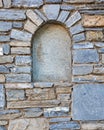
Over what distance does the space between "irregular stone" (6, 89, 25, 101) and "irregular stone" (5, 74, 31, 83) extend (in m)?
0.10

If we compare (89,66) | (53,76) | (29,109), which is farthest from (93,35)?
(29,109)

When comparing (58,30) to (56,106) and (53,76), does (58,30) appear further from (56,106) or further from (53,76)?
(56,106)

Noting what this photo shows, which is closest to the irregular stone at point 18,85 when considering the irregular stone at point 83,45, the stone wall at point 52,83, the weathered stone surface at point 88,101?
the stone wall at point 52,83

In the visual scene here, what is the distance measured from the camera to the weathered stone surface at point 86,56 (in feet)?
8.54

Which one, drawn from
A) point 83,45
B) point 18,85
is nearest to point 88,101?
point 83,45

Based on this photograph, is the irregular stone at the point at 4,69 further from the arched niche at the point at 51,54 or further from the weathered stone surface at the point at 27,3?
the weathered stone surface at the point at 27,3

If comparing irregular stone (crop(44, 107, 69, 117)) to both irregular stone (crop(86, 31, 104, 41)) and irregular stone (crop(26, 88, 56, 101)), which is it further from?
irregular stone (crop(86, 31, 104, 41))

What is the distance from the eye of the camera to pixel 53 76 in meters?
2.70

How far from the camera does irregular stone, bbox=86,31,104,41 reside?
2.60m

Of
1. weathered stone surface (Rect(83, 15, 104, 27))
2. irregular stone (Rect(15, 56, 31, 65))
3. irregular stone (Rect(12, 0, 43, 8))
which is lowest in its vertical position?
irregular stone (Rect(15, 56, 31, 65))

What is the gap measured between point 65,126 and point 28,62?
2.40 feet

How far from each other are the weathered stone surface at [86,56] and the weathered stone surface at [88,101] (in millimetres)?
245

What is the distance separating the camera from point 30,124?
2.64 m

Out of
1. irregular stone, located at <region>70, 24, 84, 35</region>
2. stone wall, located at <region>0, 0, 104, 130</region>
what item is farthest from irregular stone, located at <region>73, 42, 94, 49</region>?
irregular stone, located at <region>70, 24, 84, 35</region>
